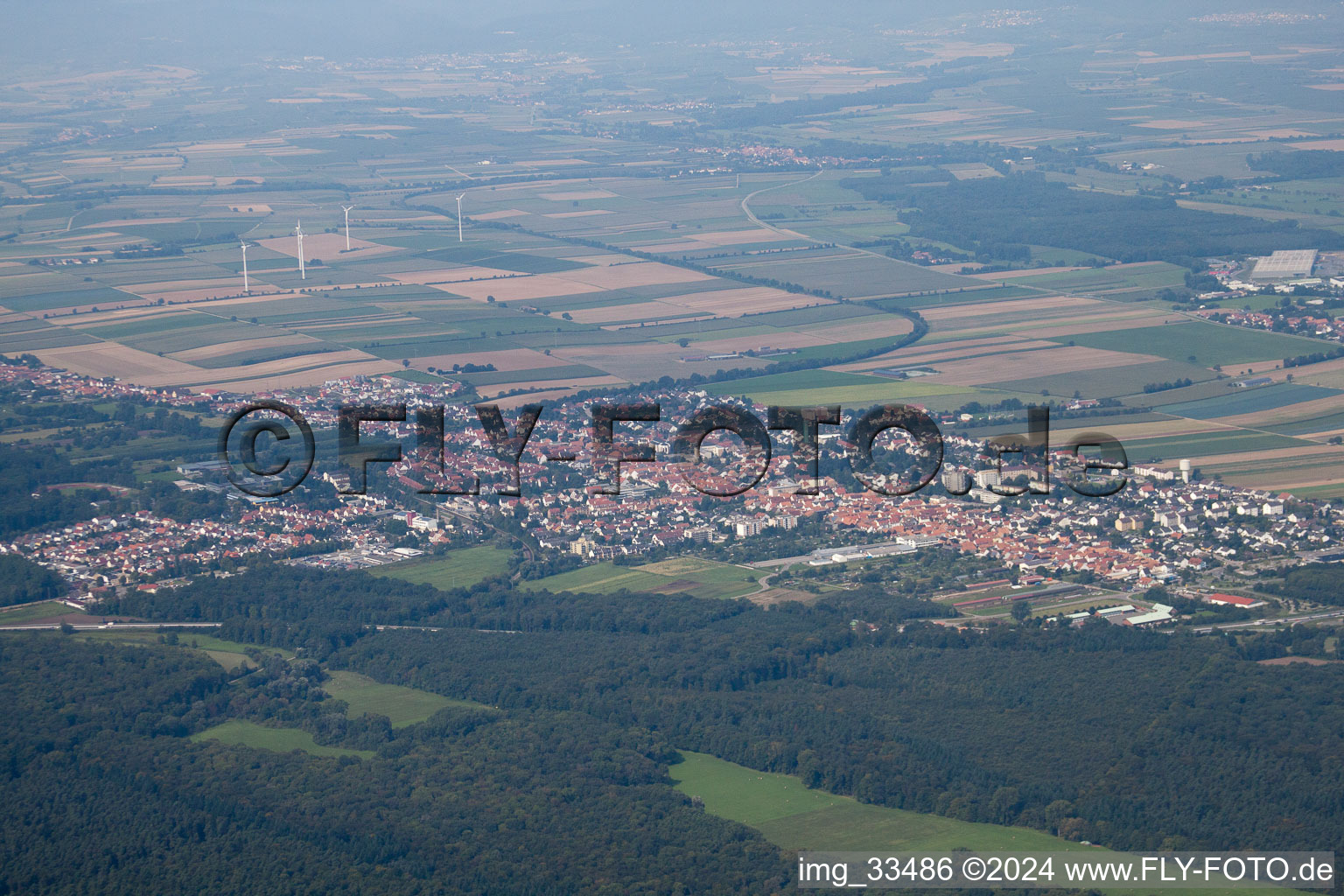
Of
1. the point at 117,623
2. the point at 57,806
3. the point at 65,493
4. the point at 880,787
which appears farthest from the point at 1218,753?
the point at 65,493

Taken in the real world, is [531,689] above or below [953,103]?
below

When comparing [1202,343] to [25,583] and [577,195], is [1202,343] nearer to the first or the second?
[25,583]

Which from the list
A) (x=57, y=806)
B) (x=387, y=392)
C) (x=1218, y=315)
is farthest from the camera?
(x=1218, y=315)

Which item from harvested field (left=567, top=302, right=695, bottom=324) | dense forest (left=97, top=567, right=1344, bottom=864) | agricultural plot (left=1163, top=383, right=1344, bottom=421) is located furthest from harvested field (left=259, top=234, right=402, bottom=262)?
dense forest (left=97, top=567, right=1344, bottom=864)

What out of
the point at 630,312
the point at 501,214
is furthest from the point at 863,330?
the point at 501,214

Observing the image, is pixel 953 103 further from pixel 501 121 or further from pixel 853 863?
pixel 853 863

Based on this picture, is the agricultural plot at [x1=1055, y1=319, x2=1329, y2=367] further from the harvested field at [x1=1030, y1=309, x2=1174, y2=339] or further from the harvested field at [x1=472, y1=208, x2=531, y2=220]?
the harvested field at [x1=472, y1=208, x2=531, y2=220]
